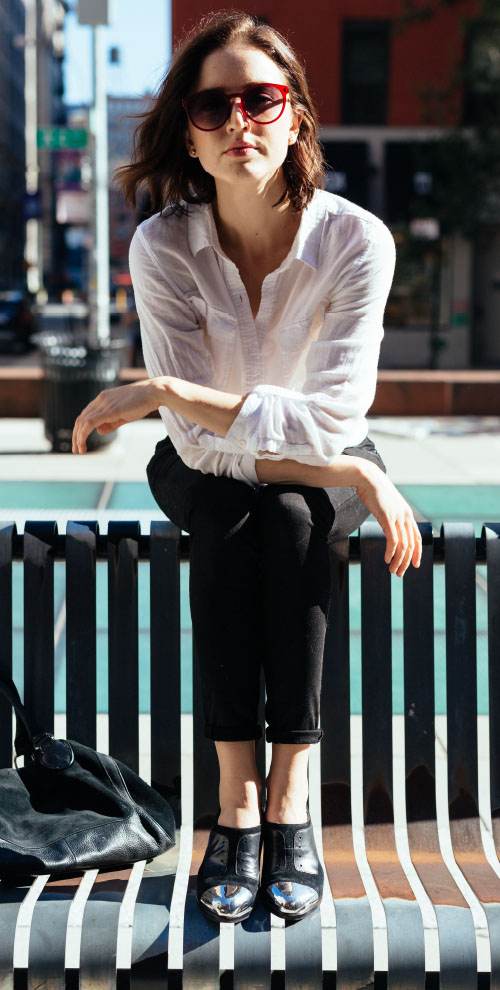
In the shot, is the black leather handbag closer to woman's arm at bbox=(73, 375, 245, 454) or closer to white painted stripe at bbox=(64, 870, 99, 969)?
white painted stripe at bbox=(64, 870, 99, 969)

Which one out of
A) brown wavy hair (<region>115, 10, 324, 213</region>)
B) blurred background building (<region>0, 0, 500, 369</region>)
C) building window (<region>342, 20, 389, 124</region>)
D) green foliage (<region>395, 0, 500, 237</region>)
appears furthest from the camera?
building window (<region>342, 20, 389, 124</region>)

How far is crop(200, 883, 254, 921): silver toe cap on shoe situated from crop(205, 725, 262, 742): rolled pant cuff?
0.88 feet

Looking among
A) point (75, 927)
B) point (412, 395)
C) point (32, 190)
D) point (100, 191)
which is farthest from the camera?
point (32, 190)

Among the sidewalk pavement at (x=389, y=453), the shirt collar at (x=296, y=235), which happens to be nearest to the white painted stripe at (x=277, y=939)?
the shirt collar at (x=296, y=235)

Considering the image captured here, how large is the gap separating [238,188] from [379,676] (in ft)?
3.58

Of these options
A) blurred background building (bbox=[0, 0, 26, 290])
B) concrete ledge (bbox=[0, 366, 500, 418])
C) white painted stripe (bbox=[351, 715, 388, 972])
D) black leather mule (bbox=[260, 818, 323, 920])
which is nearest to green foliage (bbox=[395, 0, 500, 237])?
concrete ledge (bbox=[0, 366, 500, 418])

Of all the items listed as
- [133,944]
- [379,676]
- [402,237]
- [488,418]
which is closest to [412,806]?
[379,676]

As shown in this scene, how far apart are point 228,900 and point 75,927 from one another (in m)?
0.28

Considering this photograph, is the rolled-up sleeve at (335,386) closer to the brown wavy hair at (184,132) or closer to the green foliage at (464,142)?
the brown wavy hair at (184,132)

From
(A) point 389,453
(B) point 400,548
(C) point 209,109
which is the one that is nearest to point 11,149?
(A) point 389,453

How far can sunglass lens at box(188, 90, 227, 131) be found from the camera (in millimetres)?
2406

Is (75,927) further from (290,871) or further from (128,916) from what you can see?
(290,871)

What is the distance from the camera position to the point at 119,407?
2268mm

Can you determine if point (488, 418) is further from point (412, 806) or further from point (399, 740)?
point (412, 806)
